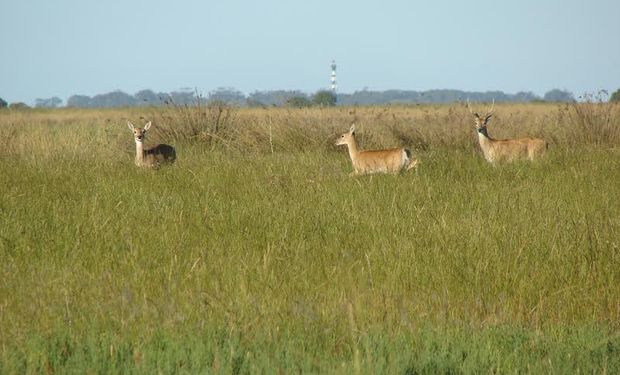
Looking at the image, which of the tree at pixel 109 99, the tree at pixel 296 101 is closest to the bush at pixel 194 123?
the tree at pixel 296 101

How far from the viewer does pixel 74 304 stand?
485 centimetres

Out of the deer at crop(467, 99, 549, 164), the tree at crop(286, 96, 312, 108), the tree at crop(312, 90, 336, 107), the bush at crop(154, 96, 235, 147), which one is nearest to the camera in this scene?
the deer at crop(467, 99, 549, 164)

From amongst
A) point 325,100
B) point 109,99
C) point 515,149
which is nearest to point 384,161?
point 515,149

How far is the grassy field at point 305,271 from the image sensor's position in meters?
4.23

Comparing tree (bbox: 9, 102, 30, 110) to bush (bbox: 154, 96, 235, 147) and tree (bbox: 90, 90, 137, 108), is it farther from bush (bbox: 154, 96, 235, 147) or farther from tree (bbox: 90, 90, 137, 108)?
tree (bbox: 90, 90, 137, 108)

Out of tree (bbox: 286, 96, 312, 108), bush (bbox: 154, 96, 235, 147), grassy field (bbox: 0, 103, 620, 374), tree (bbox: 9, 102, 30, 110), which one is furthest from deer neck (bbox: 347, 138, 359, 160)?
tree (bbox: 9, 102, 30, 110)

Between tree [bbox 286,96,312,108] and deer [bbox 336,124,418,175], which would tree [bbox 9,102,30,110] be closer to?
tree [bbox 286,96,312,108]

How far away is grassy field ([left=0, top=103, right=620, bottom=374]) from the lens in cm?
423

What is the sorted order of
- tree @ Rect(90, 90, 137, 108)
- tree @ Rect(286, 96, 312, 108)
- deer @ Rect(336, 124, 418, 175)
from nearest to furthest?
1. deer @ Rect(336, 124, 418, 175)
2. tree @ Rect(286, 96, 312, 108)
3. tree @ Rect(90, 90, 137, 108)

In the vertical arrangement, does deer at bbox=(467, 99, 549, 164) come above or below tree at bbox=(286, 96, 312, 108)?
below

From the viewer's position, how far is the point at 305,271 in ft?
18.8

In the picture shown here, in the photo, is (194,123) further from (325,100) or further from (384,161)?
(325,100)

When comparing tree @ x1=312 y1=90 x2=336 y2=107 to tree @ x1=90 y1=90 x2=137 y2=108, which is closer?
tree @ x1=312 y1=90 x2=336 y2=107

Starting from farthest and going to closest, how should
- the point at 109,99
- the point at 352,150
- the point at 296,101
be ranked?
the point at 109,99 < the point at 296,101 < the point at 352,150
